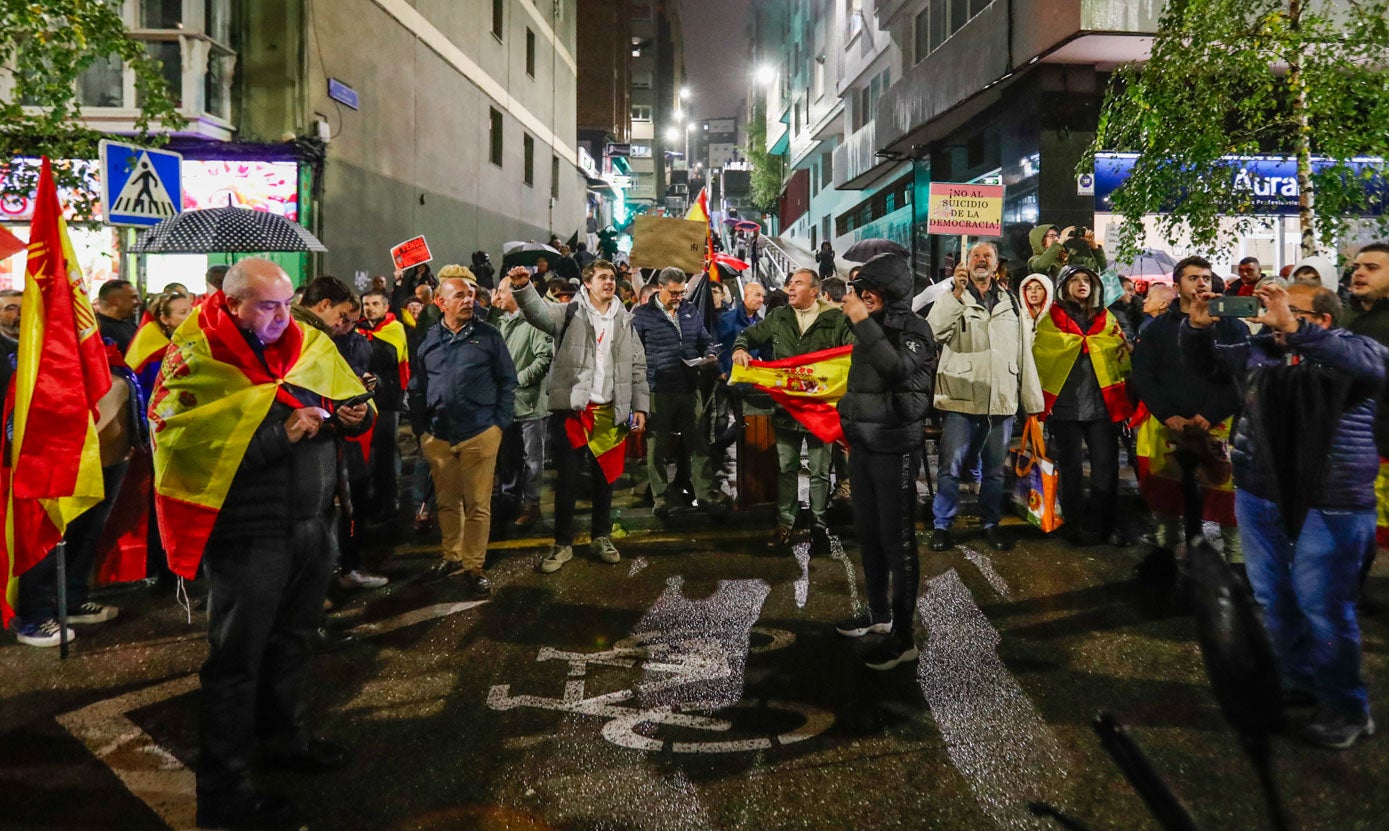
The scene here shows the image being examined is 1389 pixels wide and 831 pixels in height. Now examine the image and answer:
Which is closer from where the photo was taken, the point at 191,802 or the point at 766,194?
the point at 191,802

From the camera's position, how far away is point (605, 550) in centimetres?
695

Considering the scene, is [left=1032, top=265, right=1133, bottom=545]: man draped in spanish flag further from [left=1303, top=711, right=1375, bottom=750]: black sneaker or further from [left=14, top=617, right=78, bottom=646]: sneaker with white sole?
[left=14, top=617, right=78, bottom=646]: sneaker with white sole

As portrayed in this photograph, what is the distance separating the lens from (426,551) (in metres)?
7.38

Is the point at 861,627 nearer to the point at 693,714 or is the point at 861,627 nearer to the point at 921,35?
the point at 693,714

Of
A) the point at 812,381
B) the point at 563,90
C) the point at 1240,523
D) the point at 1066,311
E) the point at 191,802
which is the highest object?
the point at 563,90

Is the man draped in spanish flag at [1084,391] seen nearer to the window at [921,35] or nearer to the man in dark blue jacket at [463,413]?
the man in dark blue jacket at [463,413]

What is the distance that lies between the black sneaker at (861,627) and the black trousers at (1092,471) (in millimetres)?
2774

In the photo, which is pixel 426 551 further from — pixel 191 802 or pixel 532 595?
pixel 191 802

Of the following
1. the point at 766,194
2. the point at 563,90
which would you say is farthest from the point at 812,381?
the point at 766,194

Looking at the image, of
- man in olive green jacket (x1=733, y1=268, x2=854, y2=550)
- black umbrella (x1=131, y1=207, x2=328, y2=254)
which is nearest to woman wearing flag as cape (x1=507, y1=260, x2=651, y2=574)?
man in olive green jacket (x1=733, y1=268, x2=854, y2=550)

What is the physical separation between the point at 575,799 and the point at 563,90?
32.7 metres

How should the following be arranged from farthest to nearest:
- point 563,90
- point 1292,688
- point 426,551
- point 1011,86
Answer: point 563,90 < point 1011,86 < point 426,551 < point 1292,688

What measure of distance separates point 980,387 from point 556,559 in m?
3.59

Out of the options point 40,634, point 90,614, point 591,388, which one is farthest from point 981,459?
point 40,634
